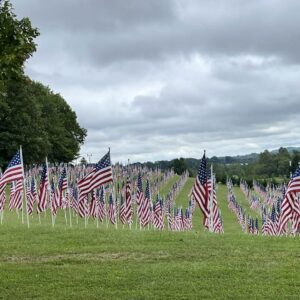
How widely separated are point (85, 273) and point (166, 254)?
9.73 feet

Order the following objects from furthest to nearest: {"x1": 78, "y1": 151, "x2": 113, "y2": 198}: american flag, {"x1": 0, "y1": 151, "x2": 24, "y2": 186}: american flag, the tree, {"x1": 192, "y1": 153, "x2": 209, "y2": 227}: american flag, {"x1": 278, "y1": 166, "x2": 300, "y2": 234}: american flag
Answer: {"x1": 0, "y1": 151, "x2": 24, "y2": 186}: american flag
{"x1": 78, "y1": 151, "x2": 113, "y2": 198}: american flag
{"x1": 192, "y1": 153, "x2": 209, "y2": 227}: american flag
{"x1": 278, "y1": 166, "x2": 300, "y2": 234}: american flag
the tree

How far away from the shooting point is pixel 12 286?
1065cm

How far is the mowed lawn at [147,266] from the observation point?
10.1 meters

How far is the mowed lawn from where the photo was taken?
10.1m

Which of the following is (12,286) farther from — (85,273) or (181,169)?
(181,169)

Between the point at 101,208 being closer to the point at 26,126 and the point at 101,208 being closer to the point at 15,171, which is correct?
the point at 15,171

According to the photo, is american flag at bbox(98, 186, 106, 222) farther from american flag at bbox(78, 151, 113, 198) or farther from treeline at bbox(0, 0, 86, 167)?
american flag at bbox(78, 151, 113, 198)

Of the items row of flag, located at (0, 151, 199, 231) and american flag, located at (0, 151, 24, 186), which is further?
row of flag, located at (0, 151, 199, 231)

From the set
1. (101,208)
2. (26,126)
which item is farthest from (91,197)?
(26,126)

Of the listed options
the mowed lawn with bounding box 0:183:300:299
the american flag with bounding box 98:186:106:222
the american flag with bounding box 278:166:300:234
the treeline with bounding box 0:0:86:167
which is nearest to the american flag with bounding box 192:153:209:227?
the mowed lawn with bounding box 0:183:300:299

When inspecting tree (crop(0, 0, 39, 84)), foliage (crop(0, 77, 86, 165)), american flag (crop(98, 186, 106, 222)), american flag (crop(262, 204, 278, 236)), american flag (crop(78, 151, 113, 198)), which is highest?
foliage (crop(0, 77, 86, 165))

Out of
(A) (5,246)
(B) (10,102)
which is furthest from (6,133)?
(A) (5,246)

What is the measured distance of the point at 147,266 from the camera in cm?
1248

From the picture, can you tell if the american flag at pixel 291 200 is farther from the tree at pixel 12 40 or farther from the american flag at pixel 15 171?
the tree at pixel 12 40
